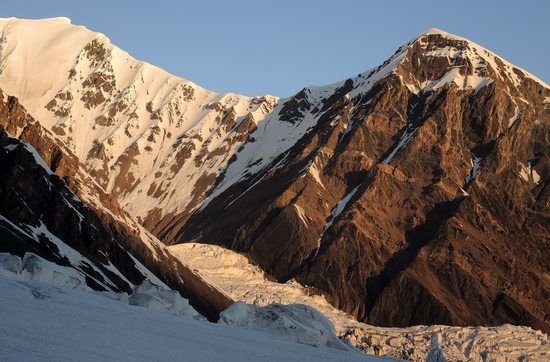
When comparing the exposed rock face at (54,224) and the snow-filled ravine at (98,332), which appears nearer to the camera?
→ the snow-filled ravine at (98,332)

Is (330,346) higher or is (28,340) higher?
(330,346)

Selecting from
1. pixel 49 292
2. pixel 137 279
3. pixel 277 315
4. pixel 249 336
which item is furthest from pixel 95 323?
pixel 137 279

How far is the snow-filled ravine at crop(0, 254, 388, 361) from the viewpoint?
129ft

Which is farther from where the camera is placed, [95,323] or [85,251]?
[85,251]

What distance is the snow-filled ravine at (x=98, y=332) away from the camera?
39.4 meters

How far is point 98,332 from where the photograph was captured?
149 feet

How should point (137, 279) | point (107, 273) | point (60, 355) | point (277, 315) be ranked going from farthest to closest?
point (137, 279) < point (107, 273) < point (277, 315) < point (60, 355)

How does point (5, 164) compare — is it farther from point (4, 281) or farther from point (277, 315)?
point (4, 281)

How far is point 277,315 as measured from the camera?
7812cm

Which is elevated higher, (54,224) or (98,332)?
(54,224)

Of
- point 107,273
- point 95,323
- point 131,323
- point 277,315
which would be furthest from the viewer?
point 107,273

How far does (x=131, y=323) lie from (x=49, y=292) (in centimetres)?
624

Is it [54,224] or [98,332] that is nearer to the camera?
[98,332]

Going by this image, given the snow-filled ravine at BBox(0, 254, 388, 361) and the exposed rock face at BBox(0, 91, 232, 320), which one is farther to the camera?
the exposed rock face at BBox(0, 91, 232, 320)
